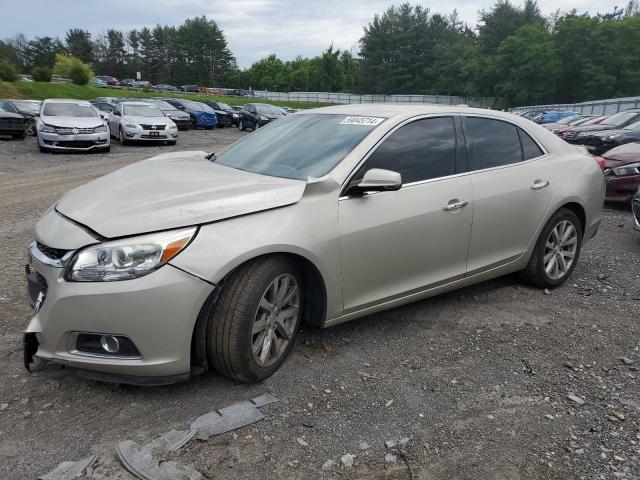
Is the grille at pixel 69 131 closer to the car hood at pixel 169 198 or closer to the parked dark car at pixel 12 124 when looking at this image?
the parked dark car at pixel 12 124

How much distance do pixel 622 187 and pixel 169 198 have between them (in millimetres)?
7827

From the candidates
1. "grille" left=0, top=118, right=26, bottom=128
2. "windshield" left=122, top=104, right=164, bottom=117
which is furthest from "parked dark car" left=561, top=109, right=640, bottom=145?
"grille" left=0, top=118, right=26, bottom=128

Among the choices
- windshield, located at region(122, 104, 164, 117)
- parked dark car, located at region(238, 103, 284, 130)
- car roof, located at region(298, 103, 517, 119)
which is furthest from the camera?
parked dark car, located at region(238, 103, 284, 130)

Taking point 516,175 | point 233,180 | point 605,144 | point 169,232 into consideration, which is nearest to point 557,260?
point 516,175

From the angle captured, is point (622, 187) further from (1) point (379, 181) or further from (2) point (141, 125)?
(2) point (141, 125)

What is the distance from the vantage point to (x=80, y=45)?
113 metres

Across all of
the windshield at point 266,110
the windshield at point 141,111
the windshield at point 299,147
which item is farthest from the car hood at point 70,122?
the windshield at point 299,147

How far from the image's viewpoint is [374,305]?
141 inches

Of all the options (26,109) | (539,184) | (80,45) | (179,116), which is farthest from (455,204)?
(80,45)

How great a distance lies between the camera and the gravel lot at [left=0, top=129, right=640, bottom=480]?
252 centimetres

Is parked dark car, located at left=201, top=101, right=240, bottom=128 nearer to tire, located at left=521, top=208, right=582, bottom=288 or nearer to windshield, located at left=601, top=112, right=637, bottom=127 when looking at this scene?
windshield, located at left=601, top=112, right=637, bottom=127

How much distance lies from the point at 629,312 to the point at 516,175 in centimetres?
148

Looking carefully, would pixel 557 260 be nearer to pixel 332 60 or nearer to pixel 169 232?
pixel 169 232

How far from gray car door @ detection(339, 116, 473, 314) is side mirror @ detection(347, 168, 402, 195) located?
0.33ft
